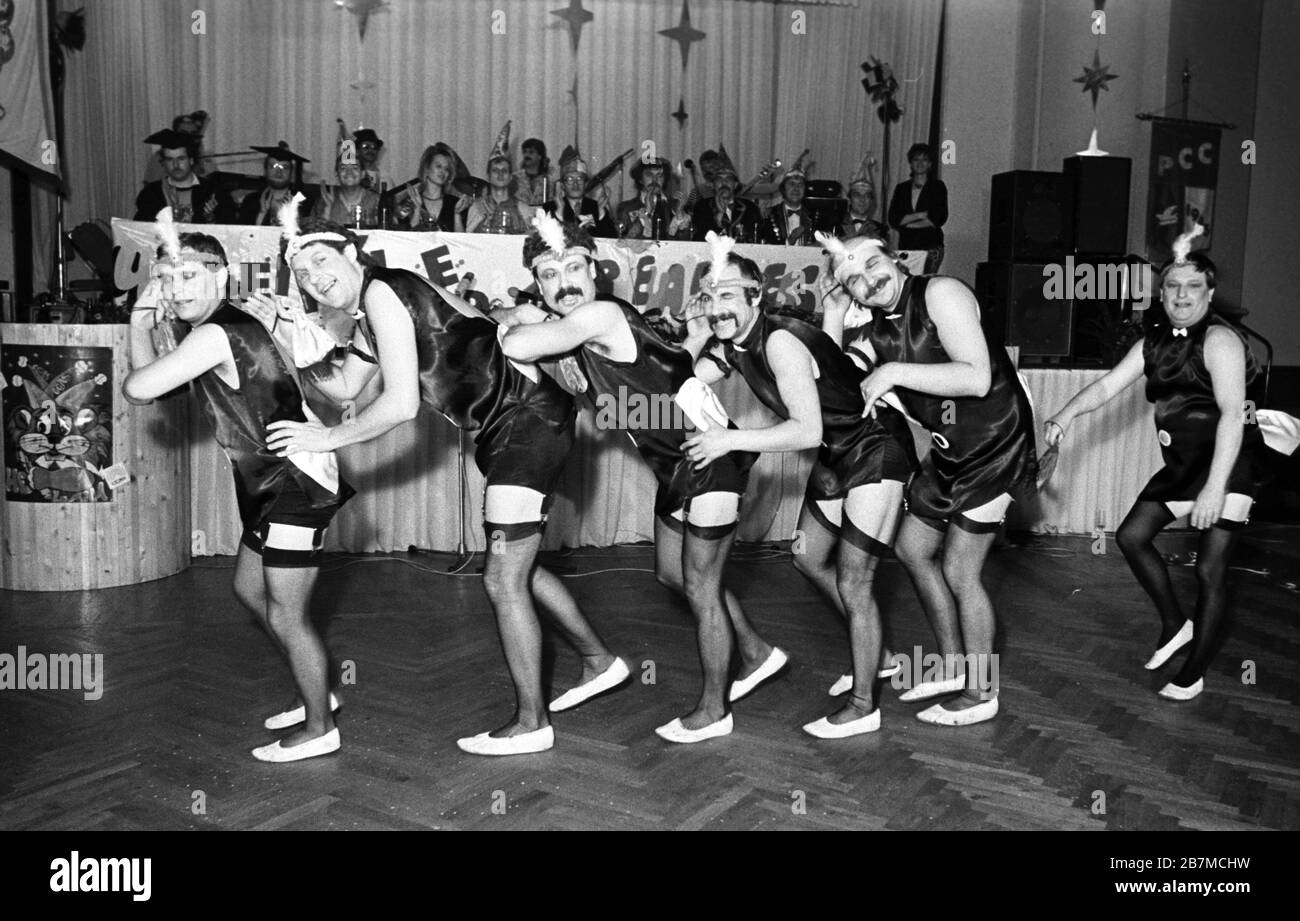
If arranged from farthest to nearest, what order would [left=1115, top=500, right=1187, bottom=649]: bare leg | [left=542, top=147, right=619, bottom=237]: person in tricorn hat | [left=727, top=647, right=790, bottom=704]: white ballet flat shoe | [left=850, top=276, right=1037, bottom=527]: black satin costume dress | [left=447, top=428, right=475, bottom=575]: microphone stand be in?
1. [left=542, top=147, right=619, bottom=237]: person in tricorn hat
2. [left=447, top=428, right=475, bottom=575]: microphone stand
3. [left=1115, top=500, right=1187, bottom=649]: bare leg
4. [left=727, top=647, right=790, bottom=704]: white ballet flat shoe
5. [left=850, top=276, right=1037, bottom=527]: black satin costume dress

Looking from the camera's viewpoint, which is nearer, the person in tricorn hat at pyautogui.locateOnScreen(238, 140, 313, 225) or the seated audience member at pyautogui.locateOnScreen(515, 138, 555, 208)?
the person in tricorn hat at pyautogui.locateOnScreen(238, 140, 313, 225)

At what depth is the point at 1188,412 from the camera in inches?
159

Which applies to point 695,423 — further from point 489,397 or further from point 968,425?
point 968,425

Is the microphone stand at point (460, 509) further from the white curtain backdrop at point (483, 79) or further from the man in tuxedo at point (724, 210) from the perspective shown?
the white curtain backdrop at point (483, 79)

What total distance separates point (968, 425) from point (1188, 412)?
37.3 inches

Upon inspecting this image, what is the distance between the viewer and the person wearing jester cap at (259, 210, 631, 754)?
312 cm

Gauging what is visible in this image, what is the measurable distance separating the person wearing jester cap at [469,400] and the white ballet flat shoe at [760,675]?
Answer: 0.72 m

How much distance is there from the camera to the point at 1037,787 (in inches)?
126

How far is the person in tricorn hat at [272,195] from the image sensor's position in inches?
Result: 252

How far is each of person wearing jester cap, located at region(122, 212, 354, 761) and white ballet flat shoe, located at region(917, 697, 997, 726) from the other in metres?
1.90

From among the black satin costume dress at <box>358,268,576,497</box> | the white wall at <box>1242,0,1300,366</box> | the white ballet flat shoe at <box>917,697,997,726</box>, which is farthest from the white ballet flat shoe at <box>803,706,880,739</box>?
the white wall at <box>1242,0,1300,366</box>

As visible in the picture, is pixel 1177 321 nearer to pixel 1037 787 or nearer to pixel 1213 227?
pixel 1037 787

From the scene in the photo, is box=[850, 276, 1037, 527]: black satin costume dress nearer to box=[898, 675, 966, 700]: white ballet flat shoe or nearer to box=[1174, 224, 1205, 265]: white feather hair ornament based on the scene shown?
box=[898, 675, 966, 700]: white ballet flat shoe

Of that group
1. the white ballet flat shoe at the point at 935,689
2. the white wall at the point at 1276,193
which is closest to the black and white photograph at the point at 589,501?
the white ballet flat shoe at the point at 935,689
